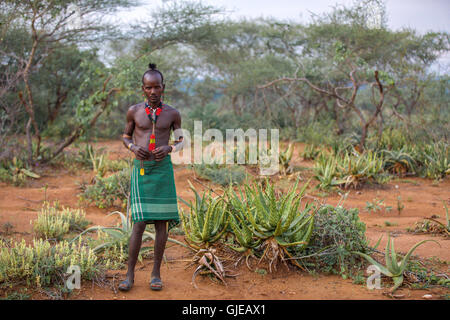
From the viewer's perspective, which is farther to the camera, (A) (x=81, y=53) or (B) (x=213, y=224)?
(A) (x=81, y=53)

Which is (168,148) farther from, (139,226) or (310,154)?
(310,154)

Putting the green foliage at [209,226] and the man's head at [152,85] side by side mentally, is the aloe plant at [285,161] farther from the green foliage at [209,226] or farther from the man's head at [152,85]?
the man's head at [152,85]

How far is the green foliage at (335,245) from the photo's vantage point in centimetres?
367

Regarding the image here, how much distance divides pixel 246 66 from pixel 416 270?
12.3 metres

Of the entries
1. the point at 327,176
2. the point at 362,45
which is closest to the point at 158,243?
the point at 327,176

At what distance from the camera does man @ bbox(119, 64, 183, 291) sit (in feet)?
10.8

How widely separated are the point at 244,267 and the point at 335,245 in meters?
0.80

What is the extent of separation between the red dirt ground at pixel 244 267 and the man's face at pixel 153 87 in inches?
57.4

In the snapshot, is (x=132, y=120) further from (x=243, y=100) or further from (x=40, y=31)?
(x=243, y=100)

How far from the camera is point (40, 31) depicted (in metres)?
9.03

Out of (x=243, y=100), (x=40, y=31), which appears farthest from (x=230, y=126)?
(x=40, y=31)

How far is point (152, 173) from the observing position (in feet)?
11.1

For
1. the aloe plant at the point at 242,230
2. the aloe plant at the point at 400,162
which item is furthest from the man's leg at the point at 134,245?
the aloe plant at the point at 400,162
